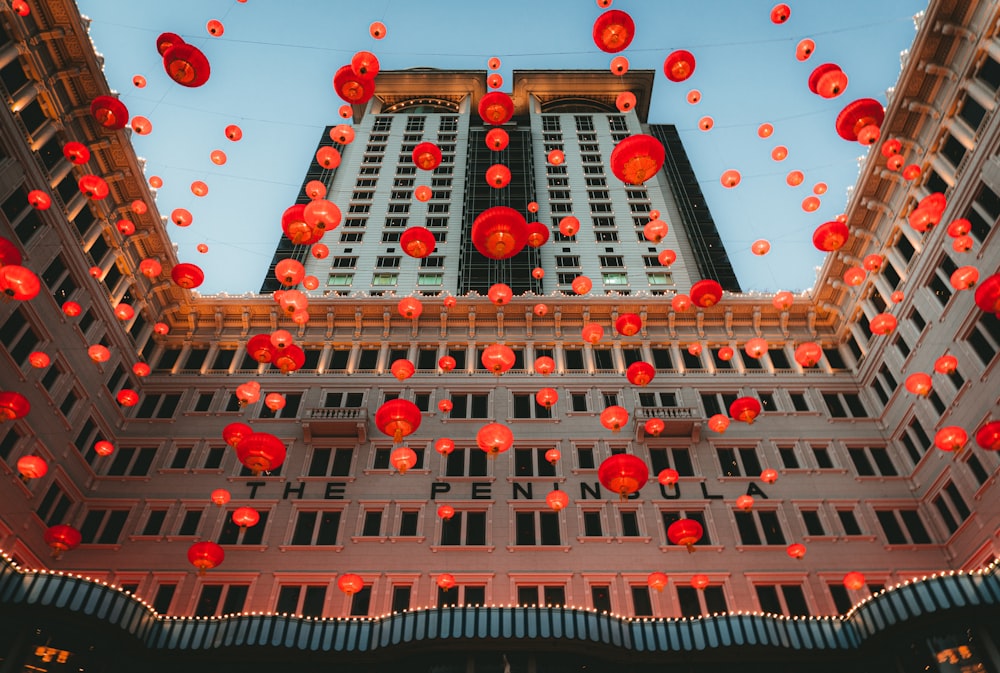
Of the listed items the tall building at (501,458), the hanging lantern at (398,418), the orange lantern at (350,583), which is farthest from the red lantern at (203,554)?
the hanging lantern at (398,418)

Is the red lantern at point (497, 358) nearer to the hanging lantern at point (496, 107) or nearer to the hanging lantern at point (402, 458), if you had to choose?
the hanging lantern at point (402, 458)

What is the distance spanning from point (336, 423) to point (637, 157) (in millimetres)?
17793

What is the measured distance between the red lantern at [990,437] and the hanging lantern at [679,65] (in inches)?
445

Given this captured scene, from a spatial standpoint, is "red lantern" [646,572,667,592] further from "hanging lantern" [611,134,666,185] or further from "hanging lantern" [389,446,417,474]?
"hanging lantern" [611,134,666,185]

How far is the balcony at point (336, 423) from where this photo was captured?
91.6ft

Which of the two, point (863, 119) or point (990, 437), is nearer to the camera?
point (990, 437)

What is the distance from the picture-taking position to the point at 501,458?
27.7 metres

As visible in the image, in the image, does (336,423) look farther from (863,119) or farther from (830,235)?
(863,119)

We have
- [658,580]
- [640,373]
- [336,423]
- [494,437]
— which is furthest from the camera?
[336,423]

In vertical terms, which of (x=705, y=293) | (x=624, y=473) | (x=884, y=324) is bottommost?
(x=624, y=473)

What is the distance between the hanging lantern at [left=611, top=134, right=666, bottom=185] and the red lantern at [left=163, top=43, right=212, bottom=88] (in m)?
9.97

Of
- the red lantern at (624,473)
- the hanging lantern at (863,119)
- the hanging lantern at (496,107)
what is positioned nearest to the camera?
the hanging lantern at (863,119)

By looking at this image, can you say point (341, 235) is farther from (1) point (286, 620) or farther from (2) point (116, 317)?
(1) point (286, 620)

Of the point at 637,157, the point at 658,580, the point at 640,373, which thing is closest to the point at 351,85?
the point at 637,157
